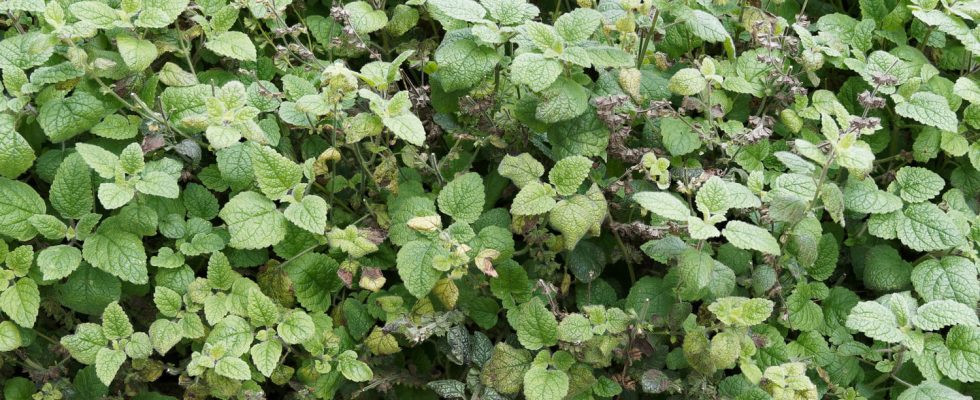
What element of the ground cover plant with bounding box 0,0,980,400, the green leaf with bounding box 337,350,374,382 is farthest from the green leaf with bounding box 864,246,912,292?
the green leaf with bounding box 337,350,374,382

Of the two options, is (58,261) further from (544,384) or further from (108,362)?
(544,384)

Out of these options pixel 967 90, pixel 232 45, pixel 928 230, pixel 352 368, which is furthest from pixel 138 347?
pixel 967 90

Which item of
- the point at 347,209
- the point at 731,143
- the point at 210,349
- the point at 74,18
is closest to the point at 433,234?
the point at 347,209

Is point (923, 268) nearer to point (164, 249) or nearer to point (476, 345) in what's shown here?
point (476, 345)

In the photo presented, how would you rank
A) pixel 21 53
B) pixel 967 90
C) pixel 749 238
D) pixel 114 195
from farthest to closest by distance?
pixel 967 90 < pixel 21 53 < pixel 114 195 < pixel 749 238

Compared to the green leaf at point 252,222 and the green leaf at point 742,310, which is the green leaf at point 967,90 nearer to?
the green leaf at point 742,310

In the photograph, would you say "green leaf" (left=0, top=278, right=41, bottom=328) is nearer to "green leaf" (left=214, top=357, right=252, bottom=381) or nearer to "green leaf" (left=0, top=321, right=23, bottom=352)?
"green leaf" (left=0, top=321, right=23, bottom=352)
